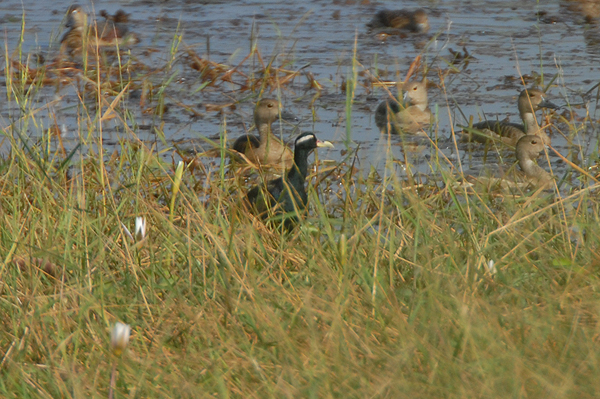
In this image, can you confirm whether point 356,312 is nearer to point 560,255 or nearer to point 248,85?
point 560,255

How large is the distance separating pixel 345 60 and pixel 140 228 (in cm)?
671

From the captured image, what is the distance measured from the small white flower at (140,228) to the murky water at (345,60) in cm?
136

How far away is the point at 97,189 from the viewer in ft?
16.1

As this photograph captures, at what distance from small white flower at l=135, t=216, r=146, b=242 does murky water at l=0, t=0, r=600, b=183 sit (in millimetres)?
1361

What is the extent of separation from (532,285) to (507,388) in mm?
930

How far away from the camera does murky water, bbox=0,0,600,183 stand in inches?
285

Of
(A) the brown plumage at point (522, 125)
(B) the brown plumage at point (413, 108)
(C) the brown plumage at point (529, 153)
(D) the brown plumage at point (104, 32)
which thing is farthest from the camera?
(D) the brown plumage at point (104, 32)

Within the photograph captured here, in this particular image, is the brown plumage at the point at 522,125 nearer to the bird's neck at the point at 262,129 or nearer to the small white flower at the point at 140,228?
Result: the bird's neck at the point at 262,129

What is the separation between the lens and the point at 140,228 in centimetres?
372

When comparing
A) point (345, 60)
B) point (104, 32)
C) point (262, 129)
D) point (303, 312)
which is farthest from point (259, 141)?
point (303, 312)

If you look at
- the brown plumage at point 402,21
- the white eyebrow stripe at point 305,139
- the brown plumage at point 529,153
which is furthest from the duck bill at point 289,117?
the brown plumage at point 402,21

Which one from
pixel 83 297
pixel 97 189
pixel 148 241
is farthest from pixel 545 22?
pixel 83 297

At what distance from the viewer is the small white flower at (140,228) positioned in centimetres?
340

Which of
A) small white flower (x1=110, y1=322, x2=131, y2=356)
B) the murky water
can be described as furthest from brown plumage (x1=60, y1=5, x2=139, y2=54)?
small white flower (x1=110, y1=322, x2=131, y2=356)
